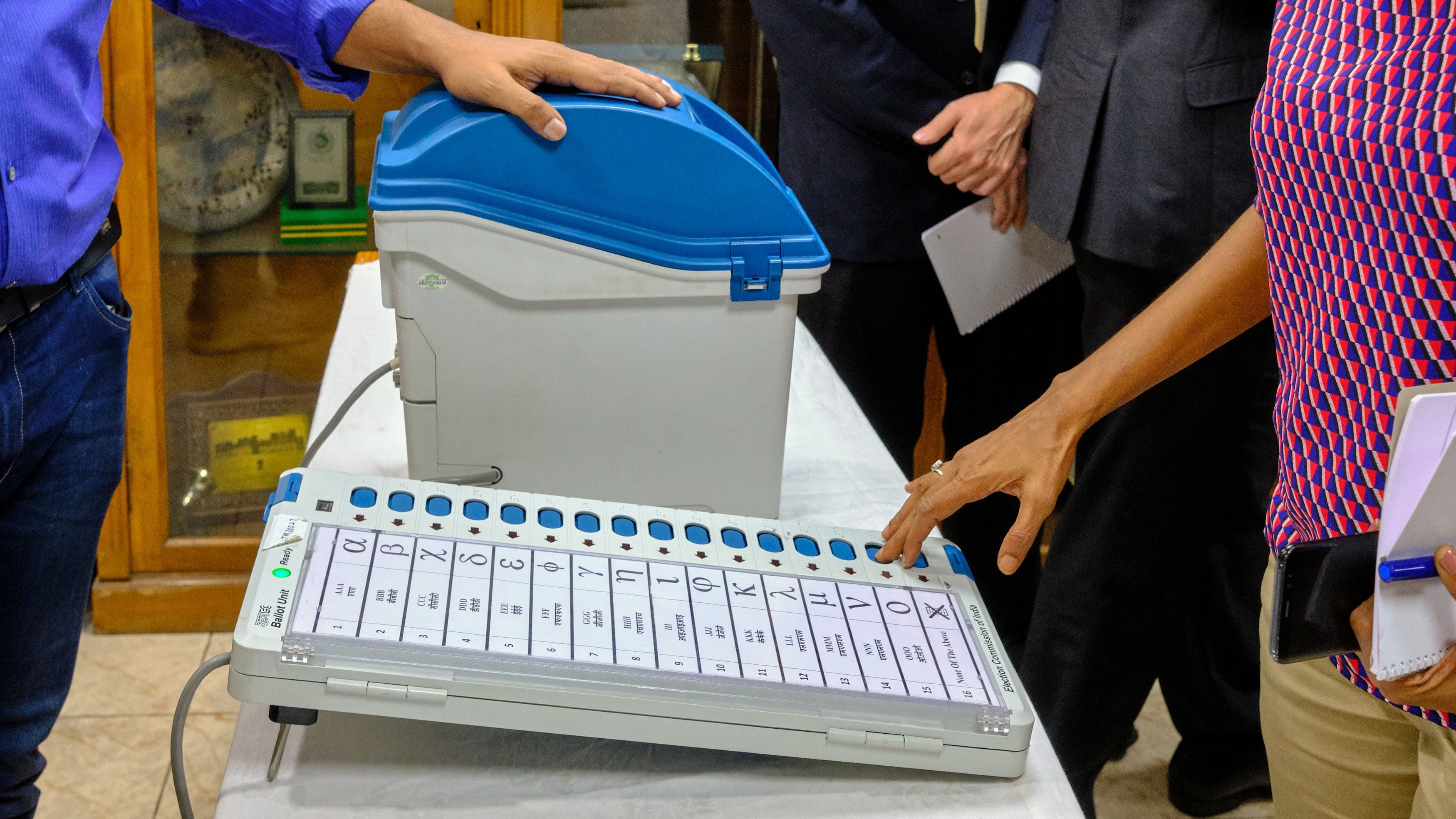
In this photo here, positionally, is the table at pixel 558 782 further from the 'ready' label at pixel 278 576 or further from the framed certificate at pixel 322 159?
the framed certificate at pixel 322 159

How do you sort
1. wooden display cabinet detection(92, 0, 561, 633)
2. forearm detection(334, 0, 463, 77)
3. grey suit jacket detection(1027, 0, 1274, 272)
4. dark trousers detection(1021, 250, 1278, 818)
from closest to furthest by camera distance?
forearm detection(334, 0, 463, 77) → grey suit jacket detection(1027, 0, 1274, 272) → dark trousers detection(1021, 250, 1278, 818) → wooden display cabinet detection(92, 0, 561, 633)

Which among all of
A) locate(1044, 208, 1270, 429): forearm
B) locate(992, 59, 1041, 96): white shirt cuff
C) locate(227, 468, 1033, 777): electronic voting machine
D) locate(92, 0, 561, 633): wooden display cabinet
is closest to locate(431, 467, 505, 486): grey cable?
locate(227, 468, 1033, 777): electronic voting machine

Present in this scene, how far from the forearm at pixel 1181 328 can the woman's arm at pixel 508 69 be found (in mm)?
376

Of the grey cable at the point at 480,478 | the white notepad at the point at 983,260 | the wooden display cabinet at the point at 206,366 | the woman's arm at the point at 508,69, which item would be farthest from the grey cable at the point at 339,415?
the wooden display cabinet at the point at 206,366

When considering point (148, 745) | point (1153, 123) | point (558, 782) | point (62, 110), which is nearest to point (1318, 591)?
point (558, 782)

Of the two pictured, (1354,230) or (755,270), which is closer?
(1354,230)

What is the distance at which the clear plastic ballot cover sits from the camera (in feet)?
2.13

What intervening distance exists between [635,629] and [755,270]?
0.32 metres

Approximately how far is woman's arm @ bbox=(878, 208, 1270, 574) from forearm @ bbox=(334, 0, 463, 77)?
20.0 inches

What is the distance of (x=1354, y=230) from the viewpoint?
69 centimetres

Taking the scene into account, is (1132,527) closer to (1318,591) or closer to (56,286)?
(1318,591)

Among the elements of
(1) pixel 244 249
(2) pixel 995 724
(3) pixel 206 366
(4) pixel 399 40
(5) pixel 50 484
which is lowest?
(3) pixel 206 366

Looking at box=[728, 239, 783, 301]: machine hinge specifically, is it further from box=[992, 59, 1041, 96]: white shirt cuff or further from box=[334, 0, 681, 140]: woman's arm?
box=[992, 59, 1041, 96]: white shirt cuff

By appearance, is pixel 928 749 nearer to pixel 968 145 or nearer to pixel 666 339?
pixel 666 339
